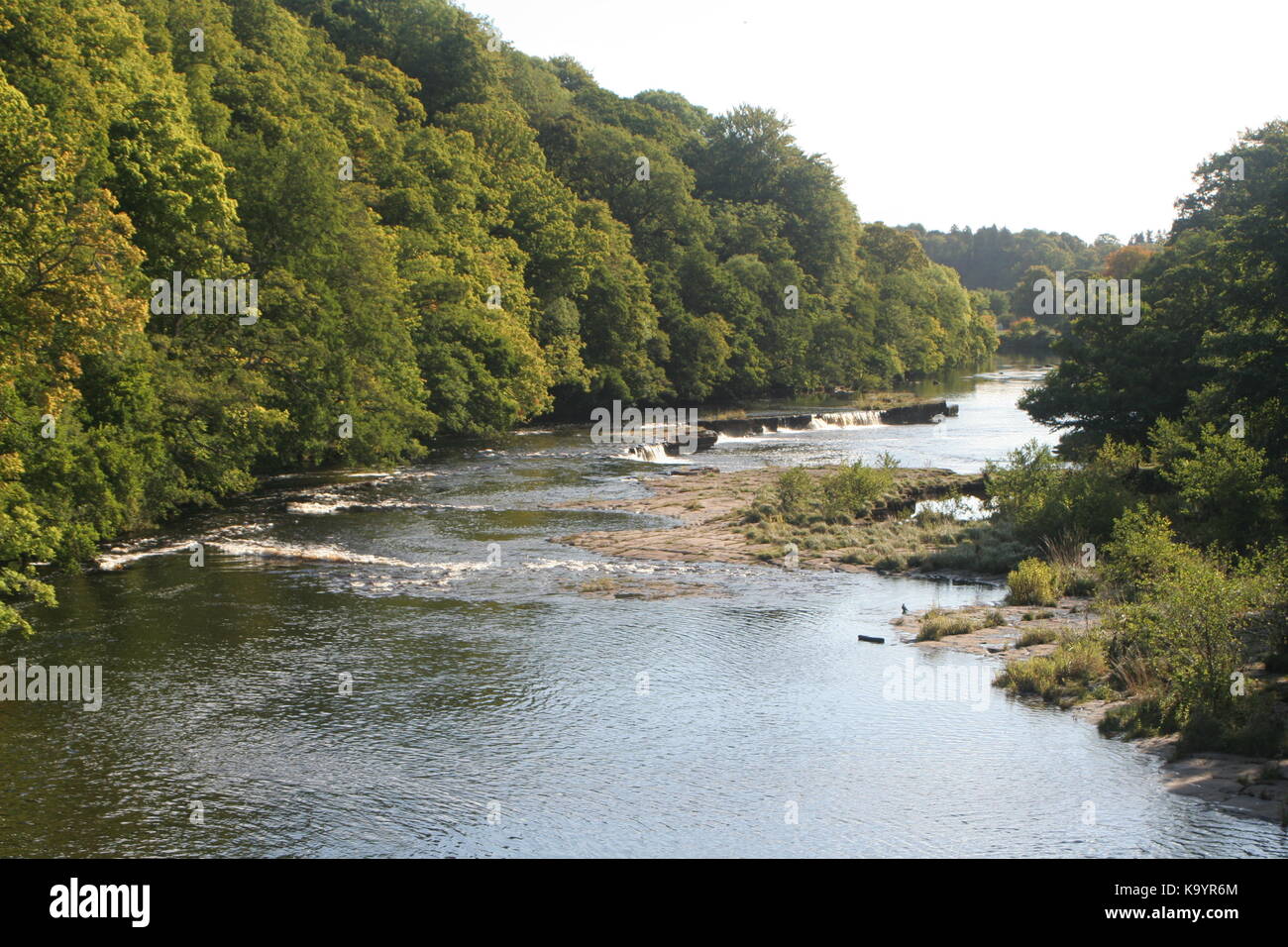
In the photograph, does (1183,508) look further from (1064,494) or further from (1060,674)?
(1060,674)

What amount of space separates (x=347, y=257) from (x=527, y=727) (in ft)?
106

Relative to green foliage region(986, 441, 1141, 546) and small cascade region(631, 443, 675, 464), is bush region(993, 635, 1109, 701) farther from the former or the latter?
small cascade region(631, 443, 675, 464)

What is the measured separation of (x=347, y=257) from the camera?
154 feet

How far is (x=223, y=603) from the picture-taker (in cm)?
2681

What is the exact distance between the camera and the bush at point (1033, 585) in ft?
88.9

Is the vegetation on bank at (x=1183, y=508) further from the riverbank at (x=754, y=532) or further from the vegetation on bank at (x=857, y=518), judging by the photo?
the riverbank at (x=754, y=532)

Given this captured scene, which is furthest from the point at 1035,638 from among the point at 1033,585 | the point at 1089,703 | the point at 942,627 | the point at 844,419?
the point at 844,419

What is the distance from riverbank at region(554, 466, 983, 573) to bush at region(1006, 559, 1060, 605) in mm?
5148

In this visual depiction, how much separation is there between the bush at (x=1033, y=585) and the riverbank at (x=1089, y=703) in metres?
0.32

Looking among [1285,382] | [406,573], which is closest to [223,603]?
[406,573]

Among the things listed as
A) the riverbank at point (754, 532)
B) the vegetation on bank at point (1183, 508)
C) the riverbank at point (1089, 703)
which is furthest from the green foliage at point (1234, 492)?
the riverbank at point (754, 532)

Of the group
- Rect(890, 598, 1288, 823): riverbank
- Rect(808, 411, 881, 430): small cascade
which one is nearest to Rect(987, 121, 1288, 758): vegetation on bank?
Rect(890, 598, 1288, 823): riverbank

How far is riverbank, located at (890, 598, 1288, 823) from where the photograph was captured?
15445mm
